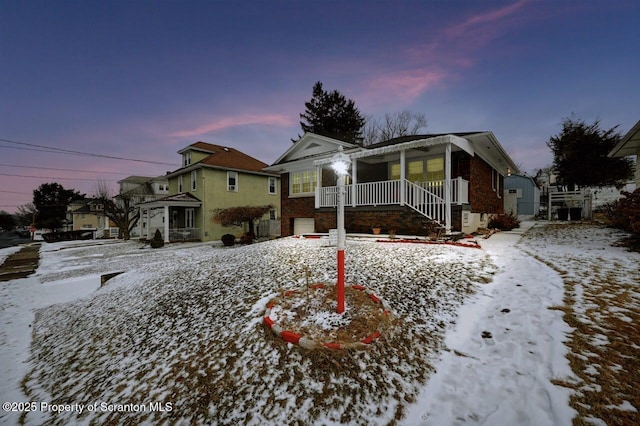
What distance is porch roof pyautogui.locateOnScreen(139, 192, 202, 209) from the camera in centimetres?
1684

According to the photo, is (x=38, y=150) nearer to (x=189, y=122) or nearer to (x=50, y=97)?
(x=50, y=97)

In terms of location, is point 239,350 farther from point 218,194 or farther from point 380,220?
point 218,194

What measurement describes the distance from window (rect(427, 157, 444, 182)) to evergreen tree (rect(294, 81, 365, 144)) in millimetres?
19962

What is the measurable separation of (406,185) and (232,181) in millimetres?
14687

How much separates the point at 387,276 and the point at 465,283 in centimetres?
134

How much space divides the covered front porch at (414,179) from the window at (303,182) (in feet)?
2.82

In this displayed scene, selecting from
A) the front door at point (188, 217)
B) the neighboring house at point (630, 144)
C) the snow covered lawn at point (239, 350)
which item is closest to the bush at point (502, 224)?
the neighboring house at point (630, 144)

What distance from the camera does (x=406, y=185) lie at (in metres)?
9.42

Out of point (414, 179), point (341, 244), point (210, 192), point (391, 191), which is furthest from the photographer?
point (210, 192)

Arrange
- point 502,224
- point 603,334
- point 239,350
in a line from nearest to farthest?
point 603,334 < point 239,350 < point 502,224

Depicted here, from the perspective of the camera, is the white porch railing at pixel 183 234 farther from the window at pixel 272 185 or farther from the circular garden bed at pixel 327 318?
the circular garden bed at pixel 327 318

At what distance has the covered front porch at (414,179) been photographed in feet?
28.4

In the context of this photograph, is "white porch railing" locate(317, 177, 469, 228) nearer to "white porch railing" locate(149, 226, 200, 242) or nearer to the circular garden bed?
the circular garden bed

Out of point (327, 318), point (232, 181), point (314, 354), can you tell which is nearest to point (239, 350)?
point (314, 354)
